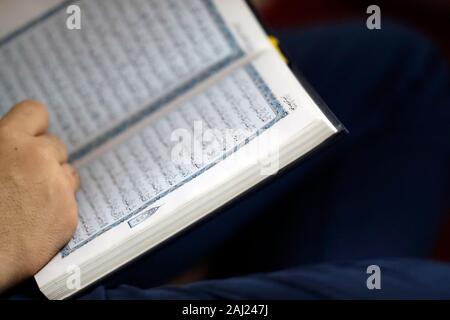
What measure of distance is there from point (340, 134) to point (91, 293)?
316 millimetres

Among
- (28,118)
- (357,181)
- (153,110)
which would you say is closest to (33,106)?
(28,118)

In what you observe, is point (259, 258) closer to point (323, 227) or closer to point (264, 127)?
point (323, 227)

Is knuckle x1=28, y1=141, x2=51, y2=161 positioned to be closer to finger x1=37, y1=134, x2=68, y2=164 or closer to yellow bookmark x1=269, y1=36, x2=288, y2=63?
finger x1=37, y1=134, x2=68, y2=164

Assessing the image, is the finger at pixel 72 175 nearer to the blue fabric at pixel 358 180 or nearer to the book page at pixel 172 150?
the book page at pixel 172 150

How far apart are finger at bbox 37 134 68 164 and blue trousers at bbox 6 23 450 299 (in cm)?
19

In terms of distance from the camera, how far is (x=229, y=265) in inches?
31.1

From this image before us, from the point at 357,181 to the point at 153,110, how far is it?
13.2 inches

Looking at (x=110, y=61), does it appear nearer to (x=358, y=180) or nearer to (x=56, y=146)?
(x=56, y=146)

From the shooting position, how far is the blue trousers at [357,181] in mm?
706

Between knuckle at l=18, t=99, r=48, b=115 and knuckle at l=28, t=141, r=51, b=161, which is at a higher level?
knuckle at l=18, t=99, r=48, b=115

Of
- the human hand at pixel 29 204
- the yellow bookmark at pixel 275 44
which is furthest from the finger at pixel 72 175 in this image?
the yellow bookmark at pixel 275 44

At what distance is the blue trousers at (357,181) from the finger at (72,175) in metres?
0.16

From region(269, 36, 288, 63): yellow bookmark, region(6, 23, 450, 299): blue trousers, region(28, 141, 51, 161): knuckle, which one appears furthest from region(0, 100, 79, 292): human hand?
region(269, 36, 288, 63): yellow bookmark

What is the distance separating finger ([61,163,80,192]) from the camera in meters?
0.55
